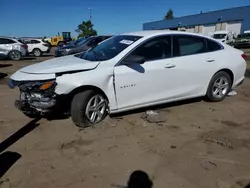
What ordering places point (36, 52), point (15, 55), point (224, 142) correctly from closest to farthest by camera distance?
1. point (224, 142)
2. point (15, 55)
3. point (36, 52)

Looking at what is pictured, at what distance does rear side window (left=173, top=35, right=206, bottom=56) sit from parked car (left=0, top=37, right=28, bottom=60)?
15.1 metres

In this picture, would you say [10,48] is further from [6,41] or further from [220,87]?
[220,87]

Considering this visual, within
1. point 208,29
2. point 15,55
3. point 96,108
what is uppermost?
point 208,29

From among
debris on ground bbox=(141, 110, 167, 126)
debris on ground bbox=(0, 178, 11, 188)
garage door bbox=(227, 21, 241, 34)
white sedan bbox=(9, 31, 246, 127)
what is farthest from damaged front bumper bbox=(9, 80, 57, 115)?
garage door bbox=(227, 21, 241, 34)

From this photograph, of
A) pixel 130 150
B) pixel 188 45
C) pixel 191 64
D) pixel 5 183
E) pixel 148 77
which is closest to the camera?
pixel 5 183

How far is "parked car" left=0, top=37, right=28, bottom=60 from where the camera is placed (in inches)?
685

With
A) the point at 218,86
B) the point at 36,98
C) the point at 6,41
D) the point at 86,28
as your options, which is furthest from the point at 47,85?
the point at 86,28

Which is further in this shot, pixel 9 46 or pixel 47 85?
pixel 9 46

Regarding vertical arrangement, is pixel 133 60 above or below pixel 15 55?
above

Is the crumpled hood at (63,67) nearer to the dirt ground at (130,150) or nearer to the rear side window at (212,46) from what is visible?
the dirt ground at (130,150)

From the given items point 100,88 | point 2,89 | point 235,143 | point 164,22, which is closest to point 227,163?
point 235,143

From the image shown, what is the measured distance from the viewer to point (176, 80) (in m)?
5.19

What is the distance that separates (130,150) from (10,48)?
16.3 m

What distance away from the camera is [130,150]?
12.5 ft
